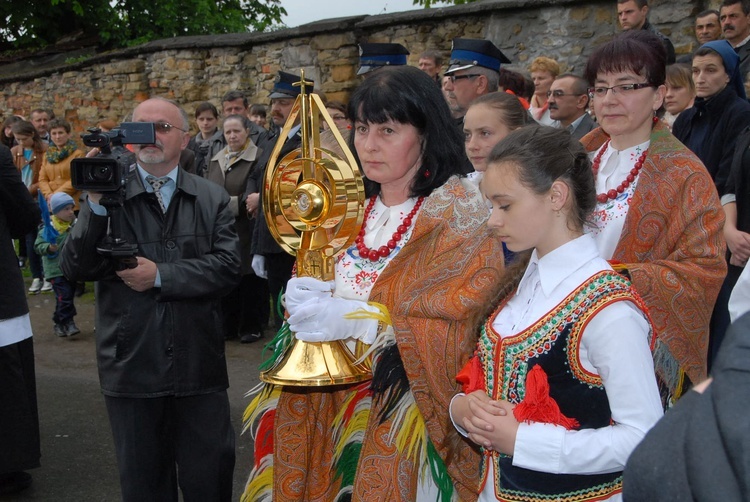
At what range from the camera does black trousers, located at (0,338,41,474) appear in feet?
13.4

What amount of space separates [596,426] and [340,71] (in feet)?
25.5

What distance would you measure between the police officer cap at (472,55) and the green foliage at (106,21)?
16668mm

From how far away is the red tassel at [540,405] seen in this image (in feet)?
6.19

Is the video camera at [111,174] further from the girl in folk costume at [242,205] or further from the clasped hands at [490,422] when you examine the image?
the girl in folk costume at [242,205]

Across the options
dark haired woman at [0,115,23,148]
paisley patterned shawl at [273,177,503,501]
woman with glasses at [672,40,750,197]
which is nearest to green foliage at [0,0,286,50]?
dark haired woman at [0,115,23,148]

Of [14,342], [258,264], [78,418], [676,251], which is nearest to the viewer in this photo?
[676,251]

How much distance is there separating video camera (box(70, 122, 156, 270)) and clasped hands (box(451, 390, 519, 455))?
150 cm

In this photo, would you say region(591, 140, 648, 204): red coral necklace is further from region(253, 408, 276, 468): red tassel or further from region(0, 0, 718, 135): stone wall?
region(0, 0, 718, 135): stone wall

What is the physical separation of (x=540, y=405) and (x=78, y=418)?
4.29 meters

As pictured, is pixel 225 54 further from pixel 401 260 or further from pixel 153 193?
pixel 401 260

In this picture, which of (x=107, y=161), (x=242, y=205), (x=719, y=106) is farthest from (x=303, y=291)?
(x=242, y=205)

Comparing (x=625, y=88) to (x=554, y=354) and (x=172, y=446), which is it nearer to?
(x=554, y=354)

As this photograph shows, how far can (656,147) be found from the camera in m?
2.75

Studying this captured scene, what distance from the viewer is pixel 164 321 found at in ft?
10.4
